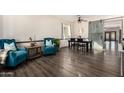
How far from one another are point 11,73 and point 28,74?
0.89 feet

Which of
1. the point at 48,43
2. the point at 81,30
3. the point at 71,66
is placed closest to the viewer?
the point at 71,66

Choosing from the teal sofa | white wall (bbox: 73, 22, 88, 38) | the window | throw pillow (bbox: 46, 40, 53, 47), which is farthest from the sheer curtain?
the teal sofa

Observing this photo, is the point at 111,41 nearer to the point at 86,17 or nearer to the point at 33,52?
the point at 86,17

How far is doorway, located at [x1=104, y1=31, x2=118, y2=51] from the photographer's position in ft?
7.30

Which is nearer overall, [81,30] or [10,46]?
[10,46]

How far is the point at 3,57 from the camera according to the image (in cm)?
217

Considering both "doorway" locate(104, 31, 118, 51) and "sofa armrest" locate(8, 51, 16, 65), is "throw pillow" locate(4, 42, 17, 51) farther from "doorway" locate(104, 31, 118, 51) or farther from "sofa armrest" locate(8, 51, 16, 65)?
"doorway" locate(104, 31, 118, 51)

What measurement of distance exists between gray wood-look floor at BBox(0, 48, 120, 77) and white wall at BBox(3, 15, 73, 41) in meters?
0.42

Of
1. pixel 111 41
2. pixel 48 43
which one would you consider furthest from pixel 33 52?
pixel 111 41

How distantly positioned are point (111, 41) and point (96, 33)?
0.30 m

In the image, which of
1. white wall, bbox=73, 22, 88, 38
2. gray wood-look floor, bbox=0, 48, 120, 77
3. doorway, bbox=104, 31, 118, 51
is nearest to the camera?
gray wood-look floor, bbox=0, 48, 120, 77

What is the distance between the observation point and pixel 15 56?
2225 mm
